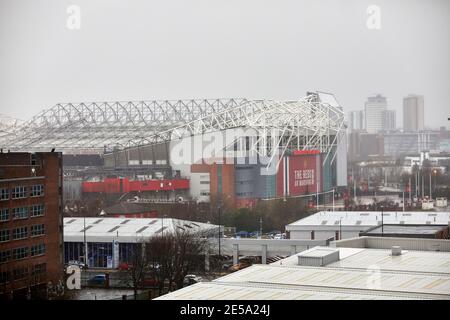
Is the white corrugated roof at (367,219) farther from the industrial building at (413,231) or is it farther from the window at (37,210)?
the window at (37,210)

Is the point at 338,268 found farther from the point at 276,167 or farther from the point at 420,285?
the point at 276,167

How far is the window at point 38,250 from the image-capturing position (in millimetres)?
5324

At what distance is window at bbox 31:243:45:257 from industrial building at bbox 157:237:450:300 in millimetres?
1582

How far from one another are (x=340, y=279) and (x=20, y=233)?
2.28m

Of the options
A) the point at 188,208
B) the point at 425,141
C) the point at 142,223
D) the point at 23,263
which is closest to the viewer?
the point at 23,263

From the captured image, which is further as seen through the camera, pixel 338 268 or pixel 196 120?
pixel 196 120

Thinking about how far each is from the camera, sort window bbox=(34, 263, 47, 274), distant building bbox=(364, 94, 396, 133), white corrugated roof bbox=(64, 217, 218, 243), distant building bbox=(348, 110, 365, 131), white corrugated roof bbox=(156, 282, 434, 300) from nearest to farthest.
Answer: white corrugated roof bbox=(156, 282, 434, 300), window bbox=(34, 263, 47, 274), white corrugated roof bbox=(64, 217, 218, 243), distant building bbox=(364, 94, 396, 133), distant building bbox=(348, 110, 365, 131)

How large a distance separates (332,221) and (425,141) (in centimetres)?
380

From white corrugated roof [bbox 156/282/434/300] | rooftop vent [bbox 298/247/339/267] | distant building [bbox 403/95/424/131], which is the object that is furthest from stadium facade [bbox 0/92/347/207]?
white corrugated roof [bbox 156/282/434/300]

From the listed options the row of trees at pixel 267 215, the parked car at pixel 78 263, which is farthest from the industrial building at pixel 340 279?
the row of trees at pixel 267 215

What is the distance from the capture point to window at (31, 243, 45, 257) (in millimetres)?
5324

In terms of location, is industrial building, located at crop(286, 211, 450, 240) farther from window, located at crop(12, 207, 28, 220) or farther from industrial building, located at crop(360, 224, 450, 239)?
window, located at crop(12, 207, 28, 220)

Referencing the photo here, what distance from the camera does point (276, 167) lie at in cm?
1213
